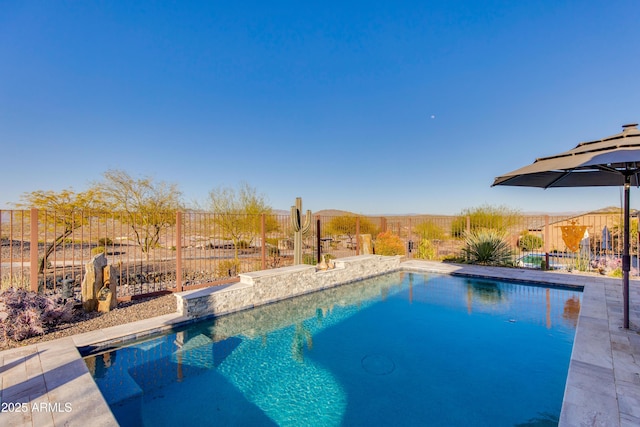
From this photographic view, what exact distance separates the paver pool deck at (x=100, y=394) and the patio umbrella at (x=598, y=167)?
34.3 inches

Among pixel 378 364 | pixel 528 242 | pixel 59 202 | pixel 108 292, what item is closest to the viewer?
pixel 378 364

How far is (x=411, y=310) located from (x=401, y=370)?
9.22ft

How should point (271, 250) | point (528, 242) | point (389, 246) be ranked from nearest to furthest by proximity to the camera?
point (389, 246) < point (271, 250) < point (528, 242)

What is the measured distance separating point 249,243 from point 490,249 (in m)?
9.66

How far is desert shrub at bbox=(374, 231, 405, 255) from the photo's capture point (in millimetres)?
12250

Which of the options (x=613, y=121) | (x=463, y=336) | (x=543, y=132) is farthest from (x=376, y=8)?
(x=463, y=336)

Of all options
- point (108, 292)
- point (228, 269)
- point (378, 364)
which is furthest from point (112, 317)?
point (378, 364)

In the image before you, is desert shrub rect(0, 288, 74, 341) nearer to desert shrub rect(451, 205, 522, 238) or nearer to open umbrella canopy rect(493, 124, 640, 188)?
open umbrella canopy rect(493, 124, 640, 188)

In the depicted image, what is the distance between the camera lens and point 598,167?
418 cm

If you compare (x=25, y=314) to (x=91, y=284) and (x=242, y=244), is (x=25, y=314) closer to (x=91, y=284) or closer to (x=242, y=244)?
(x=91, y=284)

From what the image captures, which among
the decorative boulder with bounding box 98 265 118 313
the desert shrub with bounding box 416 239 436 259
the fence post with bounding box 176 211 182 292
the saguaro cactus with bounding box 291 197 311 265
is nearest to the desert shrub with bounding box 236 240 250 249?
the saguaro cactus with bounding box 291 197 311 265

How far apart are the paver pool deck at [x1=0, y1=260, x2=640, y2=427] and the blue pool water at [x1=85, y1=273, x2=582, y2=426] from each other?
321 millimetres

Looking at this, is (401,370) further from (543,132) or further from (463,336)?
(543,132)

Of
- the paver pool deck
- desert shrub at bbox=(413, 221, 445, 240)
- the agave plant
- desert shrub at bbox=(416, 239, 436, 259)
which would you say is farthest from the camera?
desert shrub at bbox=(413, 221, 445, 240)
